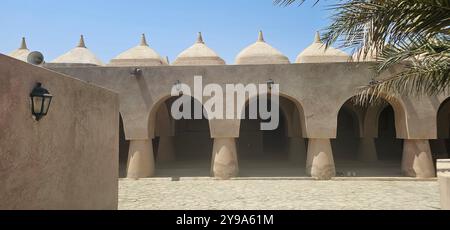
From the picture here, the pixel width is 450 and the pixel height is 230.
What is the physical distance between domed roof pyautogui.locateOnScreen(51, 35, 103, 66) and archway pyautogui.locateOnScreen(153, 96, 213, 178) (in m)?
4.07

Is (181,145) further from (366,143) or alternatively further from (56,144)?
(56,144)

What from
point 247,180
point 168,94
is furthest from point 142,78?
point 247,180

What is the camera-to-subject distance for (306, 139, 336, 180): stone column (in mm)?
11086

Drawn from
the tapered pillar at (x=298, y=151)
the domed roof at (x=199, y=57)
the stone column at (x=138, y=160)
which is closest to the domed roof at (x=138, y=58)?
the domed roof at (x=199, y=57)

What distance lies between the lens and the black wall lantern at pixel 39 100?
347cm

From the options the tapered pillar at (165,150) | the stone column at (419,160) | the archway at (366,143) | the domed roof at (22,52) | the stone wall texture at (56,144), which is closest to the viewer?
the stone wall texture at (56,144)

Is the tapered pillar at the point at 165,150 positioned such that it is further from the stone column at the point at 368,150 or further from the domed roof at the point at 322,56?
the stone column at the point at 368,150

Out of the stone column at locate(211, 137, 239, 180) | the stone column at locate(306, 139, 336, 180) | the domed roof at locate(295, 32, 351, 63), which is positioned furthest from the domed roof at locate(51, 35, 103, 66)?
the stone column at locate(306, 139, 336, 180)

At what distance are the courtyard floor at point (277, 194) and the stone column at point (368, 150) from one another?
398 centimetres

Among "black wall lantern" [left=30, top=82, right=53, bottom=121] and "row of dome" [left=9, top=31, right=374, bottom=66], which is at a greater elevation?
"row of dome" [left=9, top=31, right=374, bottom=66]

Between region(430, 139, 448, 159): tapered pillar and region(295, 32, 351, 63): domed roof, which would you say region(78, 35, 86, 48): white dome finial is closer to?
region(295, 32, 351, 63): domed roof

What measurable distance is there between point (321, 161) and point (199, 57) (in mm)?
7422

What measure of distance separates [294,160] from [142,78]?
7.77 metres

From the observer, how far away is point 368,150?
49.0ft
